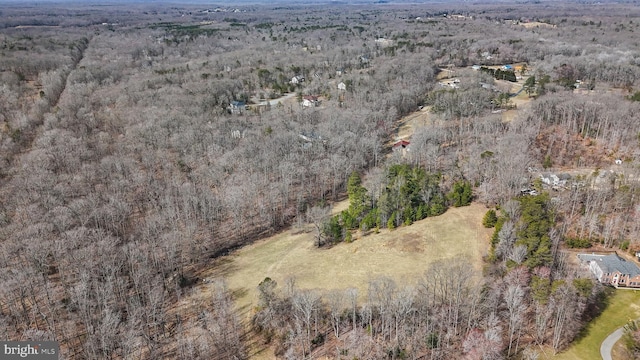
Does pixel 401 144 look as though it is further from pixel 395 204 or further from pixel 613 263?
pixel 613 263

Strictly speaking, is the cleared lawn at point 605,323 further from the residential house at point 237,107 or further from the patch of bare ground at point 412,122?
the residential house at point 237,107

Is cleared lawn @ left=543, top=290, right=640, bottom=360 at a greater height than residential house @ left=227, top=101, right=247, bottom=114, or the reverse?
residential house @ left=227, top=101, right=247, bottom=114

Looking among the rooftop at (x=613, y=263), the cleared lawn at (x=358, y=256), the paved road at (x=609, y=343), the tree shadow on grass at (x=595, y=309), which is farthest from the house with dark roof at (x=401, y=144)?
the paved road at (x=609, y=343)

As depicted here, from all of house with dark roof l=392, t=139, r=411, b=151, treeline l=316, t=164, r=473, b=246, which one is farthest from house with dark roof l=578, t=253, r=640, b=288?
house with dark roof l=392, t=139, r=411, b=151

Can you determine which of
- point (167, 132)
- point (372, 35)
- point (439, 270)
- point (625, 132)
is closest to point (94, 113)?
point (167, 132)

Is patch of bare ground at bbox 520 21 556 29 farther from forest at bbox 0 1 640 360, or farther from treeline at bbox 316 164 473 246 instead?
treeline at bbox 316 164 473 246
